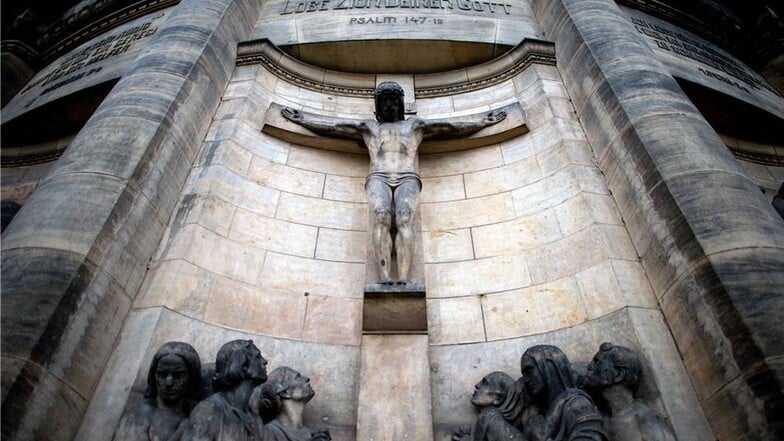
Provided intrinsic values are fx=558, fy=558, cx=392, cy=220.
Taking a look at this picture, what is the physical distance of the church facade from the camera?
523 cm

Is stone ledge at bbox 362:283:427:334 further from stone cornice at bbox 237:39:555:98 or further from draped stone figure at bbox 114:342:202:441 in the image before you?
stone cornice at bbox 237:39:555:98

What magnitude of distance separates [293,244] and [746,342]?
17.0 ft

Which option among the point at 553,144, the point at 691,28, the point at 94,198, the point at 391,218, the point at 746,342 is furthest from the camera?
the point at 691,28

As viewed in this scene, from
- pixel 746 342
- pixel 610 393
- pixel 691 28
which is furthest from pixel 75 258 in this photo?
pixel 691 28

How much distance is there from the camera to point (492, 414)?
5.24 metres

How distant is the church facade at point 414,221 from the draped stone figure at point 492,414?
0.25 meters

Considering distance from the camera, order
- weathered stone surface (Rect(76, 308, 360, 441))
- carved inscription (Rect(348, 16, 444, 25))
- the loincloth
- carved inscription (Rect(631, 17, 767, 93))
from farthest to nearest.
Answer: carved inscription (Rect(631, 17, 767, 93))
carved inscription (Rect(348, 16, 444, 25))
the loincloth
weathered stone surface (Rect(76, 308, 360, 441))

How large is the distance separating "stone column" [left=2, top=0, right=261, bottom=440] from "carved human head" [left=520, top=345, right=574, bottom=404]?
165 inches

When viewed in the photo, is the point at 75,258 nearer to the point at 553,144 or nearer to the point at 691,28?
the point at 553,144

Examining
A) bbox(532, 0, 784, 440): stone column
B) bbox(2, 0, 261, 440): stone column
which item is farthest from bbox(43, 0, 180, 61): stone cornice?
bbox(532, 0, 784, 440): stone column

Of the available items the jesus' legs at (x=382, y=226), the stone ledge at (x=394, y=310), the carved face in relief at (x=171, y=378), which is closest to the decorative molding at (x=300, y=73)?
the jesus' legs at (x=382, y=226)

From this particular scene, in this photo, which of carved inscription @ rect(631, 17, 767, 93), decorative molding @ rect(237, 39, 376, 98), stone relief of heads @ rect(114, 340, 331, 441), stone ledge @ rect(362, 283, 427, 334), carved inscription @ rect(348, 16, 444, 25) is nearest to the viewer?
stone relief of heads @ rect(114, 340, 331, 441)

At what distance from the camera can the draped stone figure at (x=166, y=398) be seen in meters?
4.72

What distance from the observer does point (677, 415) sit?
5.11 m
